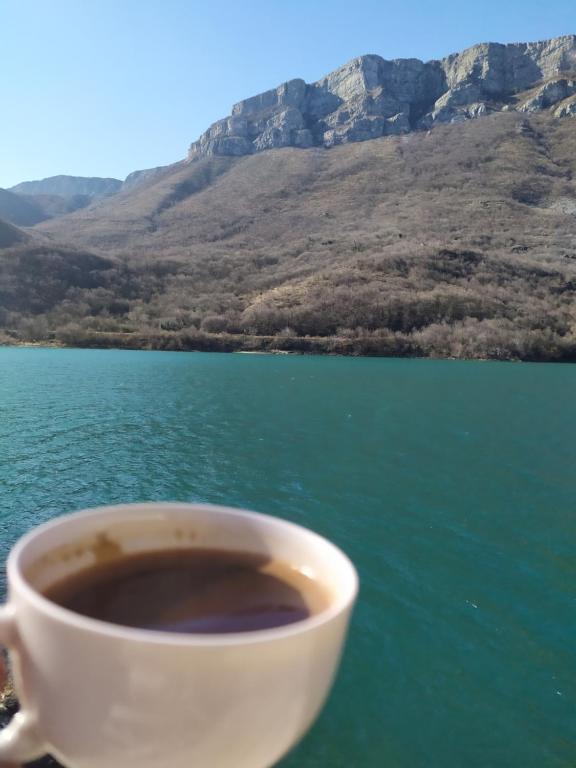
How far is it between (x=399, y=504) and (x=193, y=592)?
13.9 m

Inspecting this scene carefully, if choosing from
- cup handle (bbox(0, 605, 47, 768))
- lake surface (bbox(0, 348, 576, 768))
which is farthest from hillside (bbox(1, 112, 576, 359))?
cup handle (bbox(0, 605, 47, 768))

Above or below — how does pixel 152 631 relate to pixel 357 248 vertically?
below

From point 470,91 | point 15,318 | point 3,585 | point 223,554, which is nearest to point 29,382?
point 3,585

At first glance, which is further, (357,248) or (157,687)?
(357,248)

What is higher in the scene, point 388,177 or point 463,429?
point 388,177

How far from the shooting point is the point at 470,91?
17588 centimetres

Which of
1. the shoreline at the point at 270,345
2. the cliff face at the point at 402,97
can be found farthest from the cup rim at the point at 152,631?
the cliff face at the point at 402,97

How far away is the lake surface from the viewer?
21.6ft

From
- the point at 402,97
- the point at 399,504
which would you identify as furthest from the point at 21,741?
the point at 402,97

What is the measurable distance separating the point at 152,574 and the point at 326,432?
2246 centimetres

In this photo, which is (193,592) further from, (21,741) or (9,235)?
(9,235)

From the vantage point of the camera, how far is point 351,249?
10956 cm

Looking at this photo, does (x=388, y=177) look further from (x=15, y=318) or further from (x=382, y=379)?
(x=382, y=379)

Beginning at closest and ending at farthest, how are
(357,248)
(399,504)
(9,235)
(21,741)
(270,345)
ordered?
→ (21,741) → (399,504) → (270,345) → (9,235) → (357,248)
